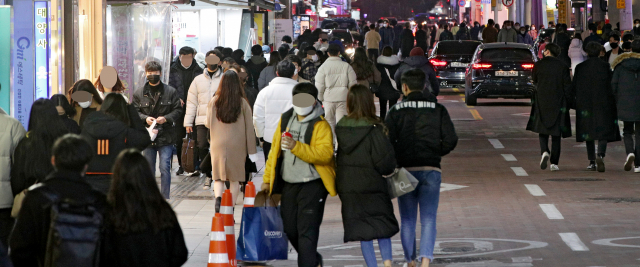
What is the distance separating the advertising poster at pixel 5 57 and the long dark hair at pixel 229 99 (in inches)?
80.3

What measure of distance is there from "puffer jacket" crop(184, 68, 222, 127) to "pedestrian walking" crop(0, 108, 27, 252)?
5.39 meters

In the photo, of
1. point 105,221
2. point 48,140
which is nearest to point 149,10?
point 48,140

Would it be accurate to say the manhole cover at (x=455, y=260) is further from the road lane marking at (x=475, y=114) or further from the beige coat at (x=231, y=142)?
the road lane marking at (x=475, y=114)

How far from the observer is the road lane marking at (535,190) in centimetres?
1212

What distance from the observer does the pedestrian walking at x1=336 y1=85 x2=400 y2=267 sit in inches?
285

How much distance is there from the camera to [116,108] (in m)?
7.58

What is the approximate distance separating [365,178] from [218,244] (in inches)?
44.6

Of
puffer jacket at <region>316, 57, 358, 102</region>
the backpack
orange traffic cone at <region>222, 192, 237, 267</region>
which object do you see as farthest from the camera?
puffer jacket at <region>316, 57, 358, 102</region>

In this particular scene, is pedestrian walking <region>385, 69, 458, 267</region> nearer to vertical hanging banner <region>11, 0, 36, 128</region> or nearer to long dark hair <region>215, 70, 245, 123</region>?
long dark hair <region>215, 70, 245, 123</region>

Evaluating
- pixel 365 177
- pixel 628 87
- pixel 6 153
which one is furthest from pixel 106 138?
pixel 628 87

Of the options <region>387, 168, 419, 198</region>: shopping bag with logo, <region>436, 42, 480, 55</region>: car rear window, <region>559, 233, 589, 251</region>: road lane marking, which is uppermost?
<region>436, 42, 480, 55</region>: car rear window

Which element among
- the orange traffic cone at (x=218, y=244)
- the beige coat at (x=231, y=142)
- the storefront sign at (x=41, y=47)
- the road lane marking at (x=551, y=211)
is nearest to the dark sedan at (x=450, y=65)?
the road lane marking at (x=551, y=211)

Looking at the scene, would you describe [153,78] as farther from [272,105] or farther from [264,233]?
[264,233]

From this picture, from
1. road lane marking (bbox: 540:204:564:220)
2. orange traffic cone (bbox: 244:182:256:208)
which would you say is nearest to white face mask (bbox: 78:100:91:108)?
orange traffic cone (bbox: 244:182:256:208)
